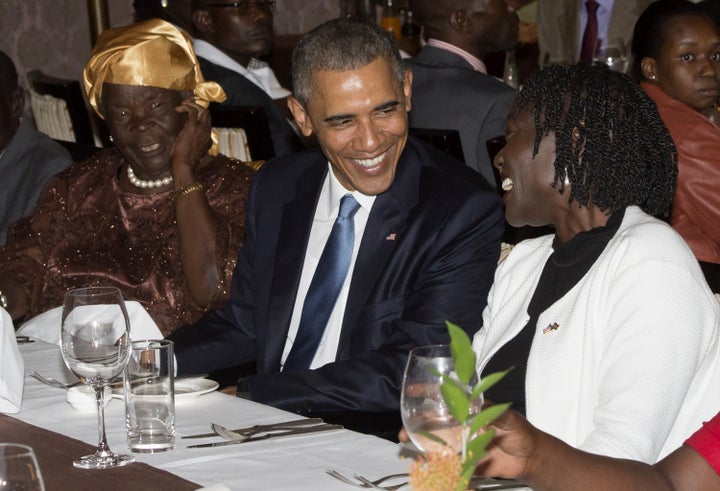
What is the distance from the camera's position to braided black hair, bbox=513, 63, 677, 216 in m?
2.14

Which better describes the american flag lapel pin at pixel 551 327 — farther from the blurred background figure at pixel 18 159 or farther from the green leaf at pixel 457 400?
the blurred background figure at pixel 18 159

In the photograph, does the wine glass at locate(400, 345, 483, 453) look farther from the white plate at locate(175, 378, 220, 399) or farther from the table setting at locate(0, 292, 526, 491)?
the white plate at locate(175, 378, 220, 399)

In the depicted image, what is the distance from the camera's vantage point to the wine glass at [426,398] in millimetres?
1241

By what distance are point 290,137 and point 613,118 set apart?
2.64m

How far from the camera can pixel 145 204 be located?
3.39m

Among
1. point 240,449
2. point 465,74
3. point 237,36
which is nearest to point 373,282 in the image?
point 240,449

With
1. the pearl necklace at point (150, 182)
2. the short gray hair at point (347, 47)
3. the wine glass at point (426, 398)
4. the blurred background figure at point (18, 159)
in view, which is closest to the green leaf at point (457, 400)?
the wine glass at point (426, 398)

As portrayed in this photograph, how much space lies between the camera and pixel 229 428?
1.99m

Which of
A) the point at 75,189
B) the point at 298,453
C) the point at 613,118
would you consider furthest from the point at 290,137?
the point at 298,453

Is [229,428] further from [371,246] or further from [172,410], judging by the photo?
[371,246]

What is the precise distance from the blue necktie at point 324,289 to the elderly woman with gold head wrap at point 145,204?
543mm

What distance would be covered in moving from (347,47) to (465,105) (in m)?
1.93

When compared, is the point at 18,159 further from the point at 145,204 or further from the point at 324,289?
the point at 324,289

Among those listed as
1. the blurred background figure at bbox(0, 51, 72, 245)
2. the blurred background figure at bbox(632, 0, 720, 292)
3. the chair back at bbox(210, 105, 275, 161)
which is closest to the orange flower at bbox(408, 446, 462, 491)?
the blurred background figure at bbox(632, 0, 720, 292)
